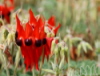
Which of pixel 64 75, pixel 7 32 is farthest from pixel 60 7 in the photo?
pixel 7 32

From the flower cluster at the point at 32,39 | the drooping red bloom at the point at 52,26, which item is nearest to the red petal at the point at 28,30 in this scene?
the flower cluster at the point at 32,39

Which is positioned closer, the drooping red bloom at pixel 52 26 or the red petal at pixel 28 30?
the red petal at pixel 28 30

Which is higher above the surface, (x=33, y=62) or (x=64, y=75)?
(x=33, y=62)

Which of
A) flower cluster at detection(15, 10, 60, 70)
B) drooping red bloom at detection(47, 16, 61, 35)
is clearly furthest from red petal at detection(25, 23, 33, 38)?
drooping red bloom at detection(47, 16, 61, 35)

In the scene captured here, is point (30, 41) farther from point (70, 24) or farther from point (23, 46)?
point (70, 24)

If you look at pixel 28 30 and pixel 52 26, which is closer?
pixel 28 30

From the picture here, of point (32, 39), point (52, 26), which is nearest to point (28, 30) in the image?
point (32, 39)

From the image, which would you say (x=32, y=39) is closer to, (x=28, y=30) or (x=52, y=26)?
(x=28, y=30)

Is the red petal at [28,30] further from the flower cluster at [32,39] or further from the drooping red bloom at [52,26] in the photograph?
the drooping red bloom at [52,26]

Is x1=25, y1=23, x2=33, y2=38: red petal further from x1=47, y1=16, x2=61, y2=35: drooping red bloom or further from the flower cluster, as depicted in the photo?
x1=47, y1=16, x2=61, y2=35: drooping red bloom
